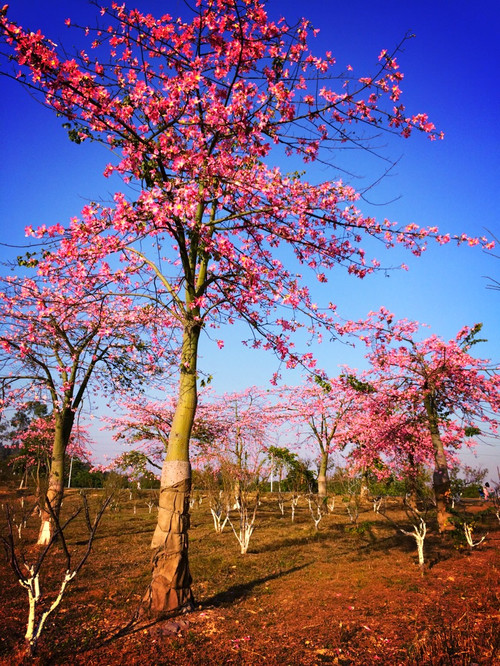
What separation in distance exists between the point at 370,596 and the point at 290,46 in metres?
9.31

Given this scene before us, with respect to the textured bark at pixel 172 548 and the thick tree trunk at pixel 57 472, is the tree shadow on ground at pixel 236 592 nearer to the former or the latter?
the textured bark at pixel 172 548

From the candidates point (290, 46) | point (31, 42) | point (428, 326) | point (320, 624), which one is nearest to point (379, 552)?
point (320, 624)

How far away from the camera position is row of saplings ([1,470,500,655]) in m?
4.33

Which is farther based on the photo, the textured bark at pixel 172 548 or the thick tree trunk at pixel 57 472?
the thick tree trunk at pixel 57 472

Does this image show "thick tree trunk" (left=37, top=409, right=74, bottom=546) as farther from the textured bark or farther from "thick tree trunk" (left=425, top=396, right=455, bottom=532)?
"thick tree trunk" (left=425, top=396, right=455, bottom=532)

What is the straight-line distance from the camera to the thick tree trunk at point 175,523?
18.2 feet

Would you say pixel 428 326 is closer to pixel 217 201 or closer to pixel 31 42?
pixel 217 201

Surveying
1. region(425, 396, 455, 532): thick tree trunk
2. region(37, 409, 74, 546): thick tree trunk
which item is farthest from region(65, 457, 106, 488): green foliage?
region(425, 396, 455, 532): thick tree trunk

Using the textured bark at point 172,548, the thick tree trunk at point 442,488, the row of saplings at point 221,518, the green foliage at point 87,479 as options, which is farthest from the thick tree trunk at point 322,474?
the green foliage at point 87,479

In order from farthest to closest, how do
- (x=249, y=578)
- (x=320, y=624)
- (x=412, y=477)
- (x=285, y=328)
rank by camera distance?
(x=412, y=477), (x=249, y=578), (x=285, y=328), (x=320, y=624)

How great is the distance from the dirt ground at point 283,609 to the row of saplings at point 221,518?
308 millimetres

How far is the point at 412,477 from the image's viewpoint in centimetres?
1448

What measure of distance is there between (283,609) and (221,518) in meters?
13.1

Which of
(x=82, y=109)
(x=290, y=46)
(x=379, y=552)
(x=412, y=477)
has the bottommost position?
(x=379, y=552)
